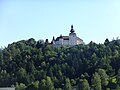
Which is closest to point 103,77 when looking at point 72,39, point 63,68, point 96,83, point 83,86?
point 96,83

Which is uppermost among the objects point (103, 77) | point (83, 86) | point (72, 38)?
point (72, 38)

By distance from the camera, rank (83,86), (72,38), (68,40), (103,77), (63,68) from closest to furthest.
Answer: (83,86) < (103,77) < (63,68) < (72,38) < (68,40)

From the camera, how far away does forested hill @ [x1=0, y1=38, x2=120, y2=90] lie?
58.3 metres

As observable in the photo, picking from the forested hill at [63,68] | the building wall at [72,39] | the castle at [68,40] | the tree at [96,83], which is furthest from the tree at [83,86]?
the building wall at [72,39]

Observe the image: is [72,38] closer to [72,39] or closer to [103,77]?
[72,39]

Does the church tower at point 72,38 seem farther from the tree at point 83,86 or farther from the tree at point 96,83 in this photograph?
the tree at point 83,86

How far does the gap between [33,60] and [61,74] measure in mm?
12862

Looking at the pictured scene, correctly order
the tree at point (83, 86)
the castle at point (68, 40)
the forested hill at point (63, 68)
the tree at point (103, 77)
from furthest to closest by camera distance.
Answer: the castle at point (68, 40) → the tree at point (103, 77) → the forested hill at point (63, 68) → the tree at point (83, 86)

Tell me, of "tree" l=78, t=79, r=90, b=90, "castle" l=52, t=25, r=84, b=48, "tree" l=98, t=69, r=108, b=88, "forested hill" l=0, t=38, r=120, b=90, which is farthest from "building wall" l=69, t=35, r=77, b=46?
"tree" l=78, t=79, r=90, b=90

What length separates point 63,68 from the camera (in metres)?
69.7

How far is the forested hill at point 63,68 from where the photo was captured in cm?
5833

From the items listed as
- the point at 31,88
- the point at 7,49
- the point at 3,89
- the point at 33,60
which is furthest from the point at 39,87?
the point at 7,49

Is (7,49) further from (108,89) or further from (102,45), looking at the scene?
(108,89)

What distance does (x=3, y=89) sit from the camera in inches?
2430
